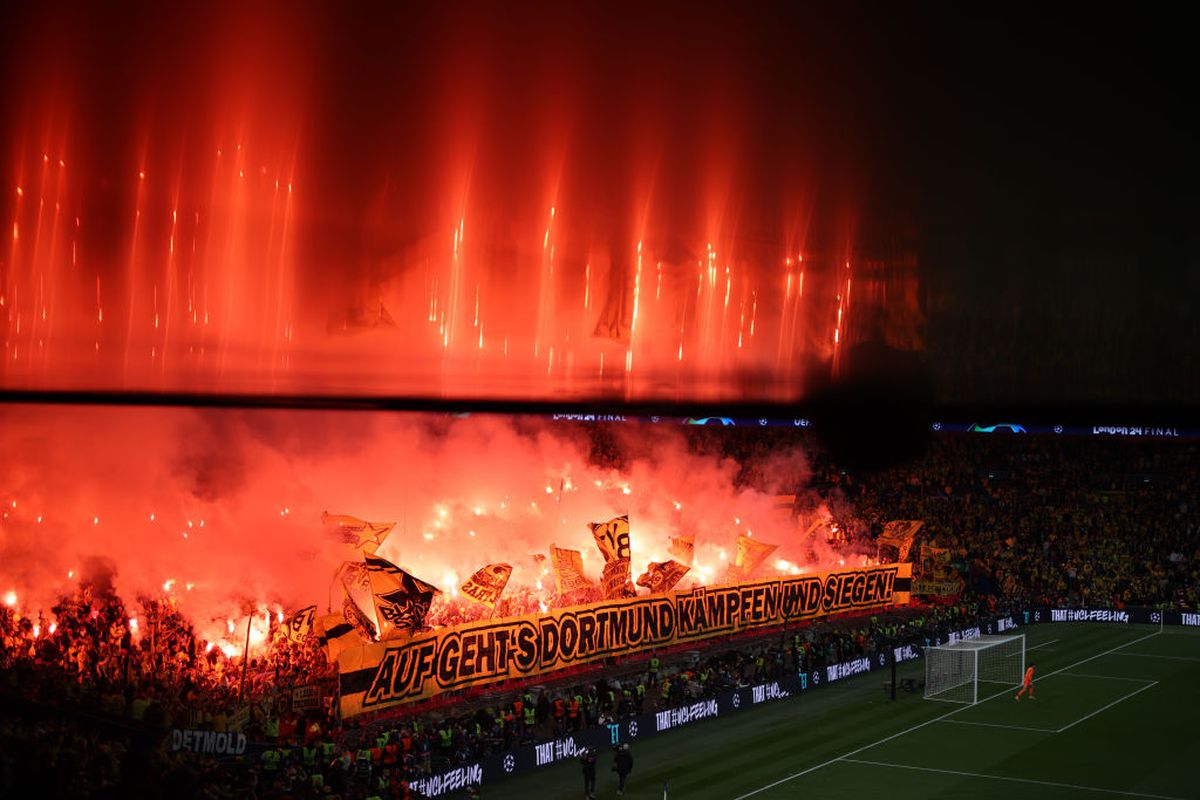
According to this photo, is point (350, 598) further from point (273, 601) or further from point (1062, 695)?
point (1062, 695)

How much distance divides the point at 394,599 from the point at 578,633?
6.98 m

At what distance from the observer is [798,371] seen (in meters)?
15.2

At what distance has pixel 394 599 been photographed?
27.4 meters

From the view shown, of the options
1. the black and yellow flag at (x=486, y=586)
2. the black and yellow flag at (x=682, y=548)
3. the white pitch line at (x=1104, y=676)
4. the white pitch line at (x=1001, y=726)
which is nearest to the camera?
the black and yellow flag at (x=486, y=586)

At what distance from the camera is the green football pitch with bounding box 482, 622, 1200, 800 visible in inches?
1029

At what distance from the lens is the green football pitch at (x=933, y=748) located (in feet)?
85.7

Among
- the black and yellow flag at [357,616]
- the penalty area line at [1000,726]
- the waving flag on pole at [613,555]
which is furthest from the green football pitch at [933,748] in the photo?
the waving flag on pole at [613,555]

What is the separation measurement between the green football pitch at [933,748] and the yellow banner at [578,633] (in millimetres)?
3232

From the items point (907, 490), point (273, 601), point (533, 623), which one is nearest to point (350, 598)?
point (533, 623)

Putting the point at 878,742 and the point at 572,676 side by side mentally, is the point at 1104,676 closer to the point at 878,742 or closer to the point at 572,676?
the point at 878,742

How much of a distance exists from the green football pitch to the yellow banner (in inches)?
127

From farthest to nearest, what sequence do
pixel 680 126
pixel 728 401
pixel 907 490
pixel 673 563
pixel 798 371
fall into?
pixel 907 490 < pixel 673 563 < pixel 728 401 < pixel 798 371 < pixel 680 126

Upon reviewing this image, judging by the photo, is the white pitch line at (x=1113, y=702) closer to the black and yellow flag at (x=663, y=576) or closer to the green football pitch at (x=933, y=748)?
the green football pitch at (x=933, y=748)

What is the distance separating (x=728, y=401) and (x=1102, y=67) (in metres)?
14.6
